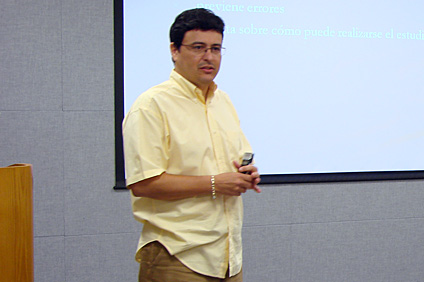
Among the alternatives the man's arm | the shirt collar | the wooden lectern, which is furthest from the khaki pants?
the shirt collar

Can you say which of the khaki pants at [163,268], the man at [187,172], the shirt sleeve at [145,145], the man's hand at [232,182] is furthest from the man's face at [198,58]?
the khaki pants at [163,268]

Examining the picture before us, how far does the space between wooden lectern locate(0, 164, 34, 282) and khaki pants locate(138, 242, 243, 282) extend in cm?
33

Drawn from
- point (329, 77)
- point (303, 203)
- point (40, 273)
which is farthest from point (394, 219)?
point (40, 273)

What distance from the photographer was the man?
4.83 ft

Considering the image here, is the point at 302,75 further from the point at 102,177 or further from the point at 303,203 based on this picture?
the point at 102,177

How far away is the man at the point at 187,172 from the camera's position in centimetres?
147

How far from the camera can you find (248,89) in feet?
10.5

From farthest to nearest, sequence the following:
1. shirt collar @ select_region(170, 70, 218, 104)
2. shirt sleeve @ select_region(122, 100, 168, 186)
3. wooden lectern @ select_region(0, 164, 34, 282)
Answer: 1. shirt collar @ select_region(170, 70, 218, 104)
2. shirt sleeve @ select_region(122, 100, 168, 186)
3. wooden lectern @ select_region(0, 164, 34, 282)

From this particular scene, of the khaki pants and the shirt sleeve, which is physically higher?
the shirt sleeve

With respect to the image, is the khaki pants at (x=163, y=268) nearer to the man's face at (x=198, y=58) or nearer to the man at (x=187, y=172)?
the man at (x=187, y=172)

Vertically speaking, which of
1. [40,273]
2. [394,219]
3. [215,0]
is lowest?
[40,273]

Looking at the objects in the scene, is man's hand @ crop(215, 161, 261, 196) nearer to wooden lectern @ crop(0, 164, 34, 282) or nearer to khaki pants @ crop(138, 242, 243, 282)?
khaki pants @ crop(138, 242, 243, 282)

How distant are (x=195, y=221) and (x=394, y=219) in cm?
234

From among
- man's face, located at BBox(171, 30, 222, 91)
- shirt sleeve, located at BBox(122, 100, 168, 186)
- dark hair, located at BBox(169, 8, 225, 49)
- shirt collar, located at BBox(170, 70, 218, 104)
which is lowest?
shirt sleeve, located at BBox(122, 100, 168, 186)
